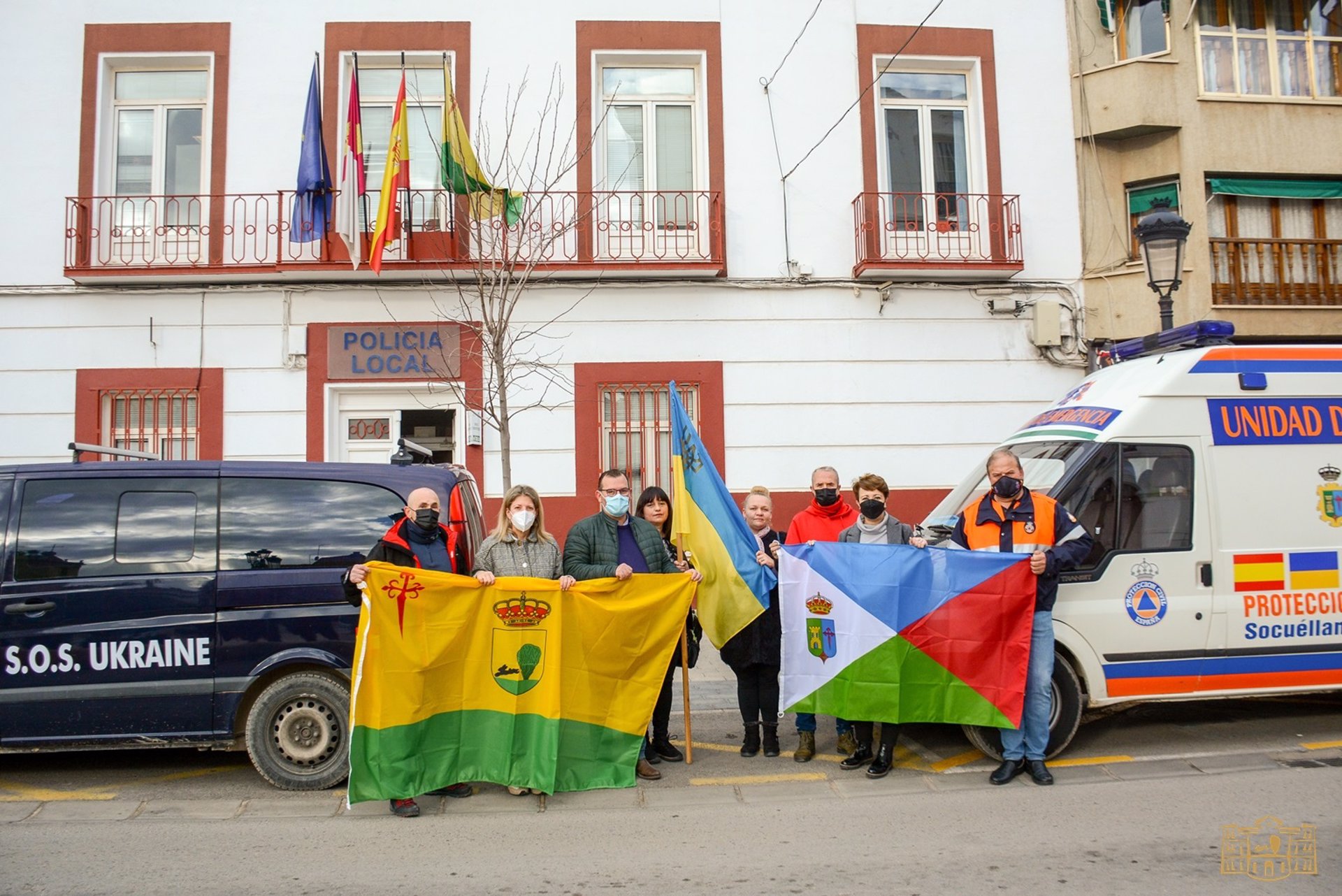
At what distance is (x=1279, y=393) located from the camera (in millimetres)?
6508

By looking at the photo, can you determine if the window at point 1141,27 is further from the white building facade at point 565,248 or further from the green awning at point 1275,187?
the green awning at point 1275,187

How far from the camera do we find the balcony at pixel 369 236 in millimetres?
11867

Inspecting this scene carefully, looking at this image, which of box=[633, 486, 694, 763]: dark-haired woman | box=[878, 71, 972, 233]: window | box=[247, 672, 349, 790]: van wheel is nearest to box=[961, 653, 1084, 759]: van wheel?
box=[633, 486, 694, 763]: dark-haired woman

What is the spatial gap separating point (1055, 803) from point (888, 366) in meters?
7.80

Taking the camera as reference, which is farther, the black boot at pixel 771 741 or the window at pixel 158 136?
the window at pixel 158 136

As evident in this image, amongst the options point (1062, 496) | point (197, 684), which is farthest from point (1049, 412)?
point (197, 684)

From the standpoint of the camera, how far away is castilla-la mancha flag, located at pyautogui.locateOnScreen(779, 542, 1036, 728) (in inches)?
228

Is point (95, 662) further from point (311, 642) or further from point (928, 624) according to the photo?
point (928, 624)

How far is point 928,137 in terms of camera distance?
1328 centimetres

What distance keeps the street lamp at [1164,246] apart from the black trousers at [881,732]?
16.7ft

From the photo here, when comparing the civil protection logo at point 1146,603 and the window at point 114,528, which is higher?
the window at point 114,528

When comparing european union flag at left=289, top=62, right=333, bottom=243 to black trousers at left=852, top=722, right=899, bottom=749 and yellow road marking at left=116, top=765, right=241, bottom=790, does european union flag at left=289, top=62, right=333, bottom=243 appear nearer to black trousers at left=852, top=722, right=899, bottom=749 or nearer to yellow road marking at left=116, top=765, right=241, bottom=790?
yellow road marking at left=116, top=765, right=241, bottom=790

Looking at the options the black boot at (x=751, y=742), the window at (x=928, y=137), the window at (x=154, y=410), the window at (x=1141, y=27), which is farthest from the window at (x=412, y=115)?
the window at (x=1141, y=27)

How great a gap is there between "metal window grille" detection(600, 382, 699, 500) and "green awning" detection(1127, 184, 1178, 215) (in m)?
6.81
